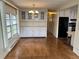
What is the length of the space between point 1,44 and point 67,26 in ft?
19.2

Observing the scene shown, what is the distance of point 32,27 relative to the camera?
790cm

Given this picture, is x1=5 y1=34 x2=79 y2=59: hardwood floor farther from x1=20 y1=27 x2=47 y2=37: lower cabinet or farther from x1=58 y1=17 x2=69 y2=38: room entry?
x1=58 y1=17 x2=69 y2=38: room entry

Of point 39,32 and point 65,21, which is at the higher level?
point 65,21

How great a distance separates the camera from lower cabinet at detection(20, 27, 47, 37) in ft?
25.8

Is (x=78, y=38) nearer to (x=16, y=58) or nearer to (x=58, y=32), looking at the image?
(x=16, y=58)

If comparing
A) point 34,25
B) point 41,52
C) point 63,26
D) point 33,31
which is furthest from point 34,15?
point 41,52

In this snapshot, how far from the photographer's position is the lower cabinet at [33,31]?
7855mm

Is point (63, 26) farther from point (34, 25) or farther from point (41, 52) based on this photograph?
point (41, 52)

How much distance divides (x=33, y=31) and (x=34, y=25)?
0.53 m

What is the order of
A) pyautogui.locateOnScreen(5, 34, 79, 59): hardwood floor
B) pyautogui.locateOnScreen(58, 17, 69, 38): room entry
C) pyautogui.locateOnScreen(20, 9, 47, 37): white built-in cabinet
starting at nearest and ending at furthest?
pyautogui.locateOnScreen(5, 34, 79, 59): hardwood floor
pyautogui.locateOnScreen(58, 17, 69, 38): room entry
pyautogui.locateOnScreen(20, 9, 47, 37): white built-in cabinet

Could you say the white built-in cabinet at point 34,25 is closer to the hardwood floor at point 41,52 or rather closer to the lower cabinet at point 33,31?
the lower cabinet at point 33,31

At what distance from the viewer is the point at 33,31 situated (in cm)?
788

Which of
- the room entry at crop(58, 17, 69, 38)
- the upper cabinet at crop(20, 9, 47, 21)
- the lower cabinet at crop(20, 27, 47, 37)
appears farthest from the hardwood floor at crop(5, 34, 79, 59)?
the upper cabinet at crop(20, 9, 47, 21)

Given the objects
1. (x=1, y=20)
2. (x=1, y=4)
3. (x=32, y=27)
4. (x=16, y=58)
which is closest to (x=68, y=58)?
(x=16, y=58)
